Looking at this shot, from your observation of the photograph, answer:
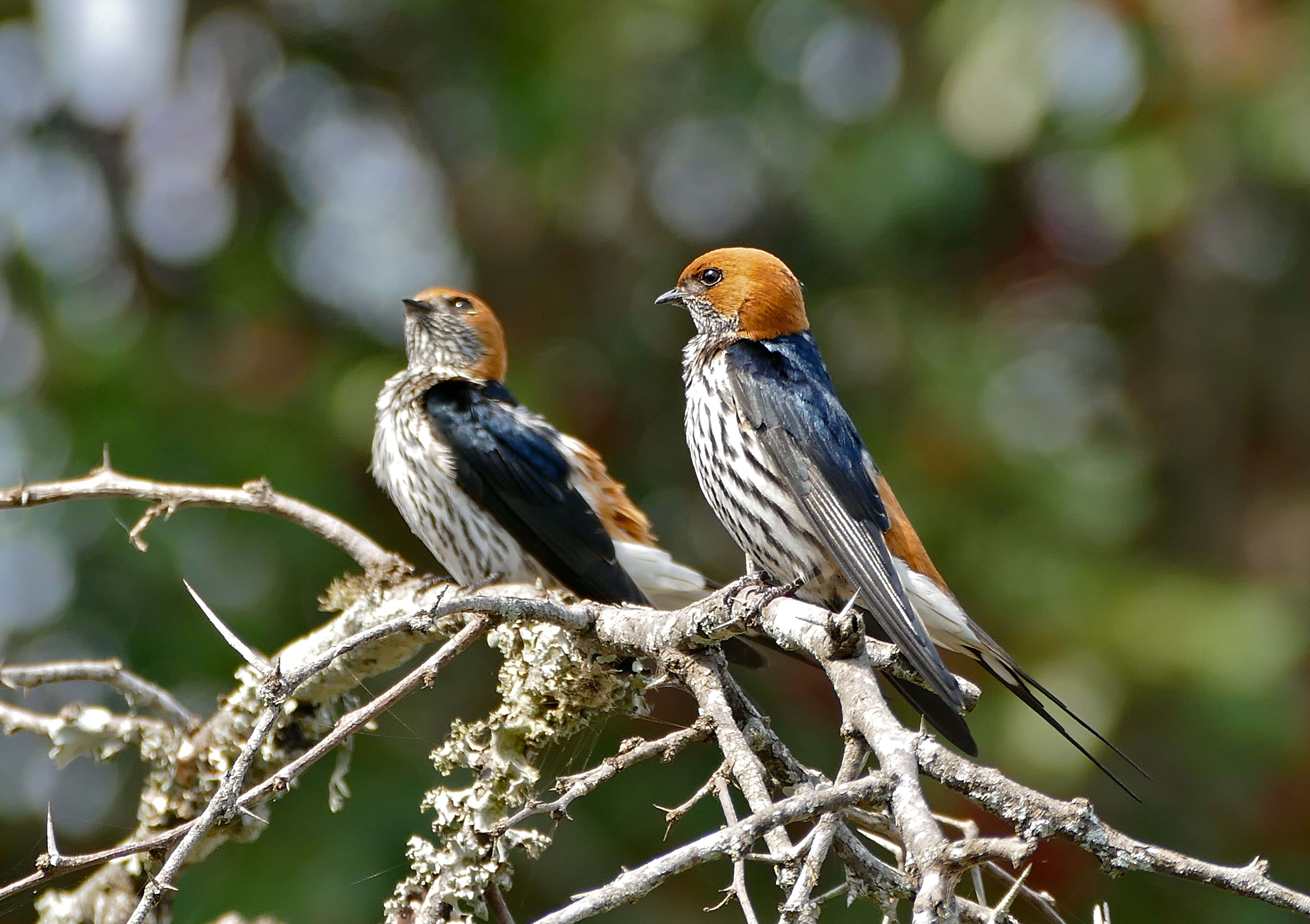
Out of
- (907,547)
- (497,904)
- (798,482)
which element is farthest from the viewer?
(907,547)

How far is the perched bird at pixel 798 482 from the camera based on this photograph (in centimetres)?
300

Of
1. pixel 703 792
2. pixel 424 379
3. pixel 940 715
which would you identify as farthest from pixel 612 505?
pixel 703 792

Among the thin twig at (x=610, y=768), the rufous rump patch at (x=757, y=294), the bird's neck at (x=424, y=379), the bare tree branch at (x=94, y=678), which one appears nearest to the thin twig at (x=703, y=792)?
the thin twig at (x=610, y=768)

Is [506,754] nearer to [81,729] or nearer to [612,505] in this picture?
[81,729]

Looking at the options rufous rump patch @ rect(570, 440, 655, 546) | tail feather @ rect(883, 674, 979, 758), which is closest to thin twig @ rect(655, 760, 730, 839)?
tail feather @ rect(883, 674, 979, 758)

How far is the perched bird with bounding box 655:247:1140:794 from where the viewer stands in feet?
9.84

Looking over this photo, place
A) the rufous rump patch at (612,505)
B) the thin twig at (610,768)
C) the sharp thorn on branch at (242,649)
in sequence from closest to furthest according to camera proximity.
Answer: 1. the sharp thorn on branch at (242,649)
2. the thin twig at (610,768)
3. the rufous rump patch at (612,505)

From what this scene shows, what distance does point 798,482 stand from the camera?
126 inches

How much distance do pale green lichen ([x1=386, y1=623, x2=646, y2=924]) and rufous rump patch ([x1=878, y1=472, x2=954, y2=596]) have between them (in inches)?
39.1

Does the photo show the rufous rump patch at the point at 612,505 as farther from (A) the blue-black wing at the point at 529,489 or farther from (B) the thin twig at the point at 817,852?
(B) the thin twig at the point at 817,852

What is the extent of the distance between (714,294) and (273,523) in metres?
2.92

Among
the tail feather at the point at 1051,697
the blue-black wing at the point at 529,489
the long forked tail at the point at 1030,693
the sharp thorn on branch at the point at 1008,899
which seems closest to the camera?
the sharp thorn on branch at the point at 1008,899

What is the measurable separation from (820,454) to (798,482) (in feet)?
0.31

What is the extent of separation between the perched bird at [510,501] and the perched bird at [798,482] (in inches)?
27.6
